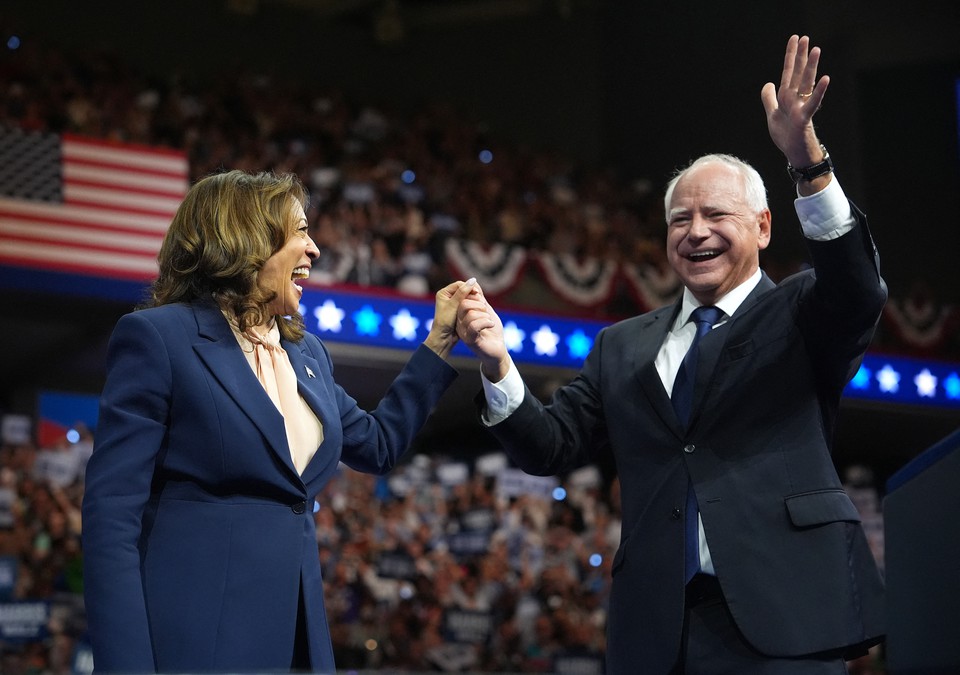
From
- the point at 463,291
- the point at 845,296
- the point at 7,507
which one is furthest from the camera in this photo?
the point at 7,507

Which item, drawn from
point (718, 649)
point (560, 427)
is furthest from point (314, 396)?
point (718, 649)

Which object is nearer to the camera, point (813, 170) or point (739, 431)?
point (813, 170)

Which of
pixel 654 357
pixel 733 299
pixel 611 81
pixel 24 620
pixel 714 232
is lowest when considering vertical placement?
pixel 24 620

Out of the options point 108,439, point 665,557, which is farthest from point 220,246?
point 665,557

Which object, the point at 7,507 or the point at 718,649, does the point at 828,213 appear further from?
the point at 7,507

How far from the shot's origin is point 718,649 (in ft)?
6.36

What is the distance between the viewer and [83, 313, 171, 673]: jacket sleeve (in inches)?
65.6

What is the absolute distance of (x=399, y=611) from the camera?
6754 millimetres

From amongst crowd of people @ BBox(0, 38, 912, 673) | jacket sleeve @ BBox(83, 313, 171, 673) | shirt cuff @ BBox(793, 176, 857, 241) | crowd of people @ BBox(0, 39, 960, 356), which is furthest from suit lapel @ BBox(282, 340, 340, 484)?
crowd of people @ BBox(0, 39, 960, 356)

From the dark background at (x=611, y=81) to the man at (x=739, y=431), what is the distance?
269 inches

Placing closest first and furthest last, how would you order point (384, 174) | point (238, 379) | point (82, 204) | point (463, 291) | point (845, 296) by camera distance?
point (238, 379), point (845, 296), point (463, 291), point (82, 204), point (384, 174)

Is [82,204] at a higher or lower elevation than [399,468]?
higher

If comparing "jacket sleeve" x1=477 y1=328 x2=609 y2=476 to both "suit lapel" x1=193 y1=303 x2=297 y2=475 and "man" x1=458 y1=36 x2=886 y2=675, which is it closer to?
"man" x1=458 y1=36 x2=886 y2=675

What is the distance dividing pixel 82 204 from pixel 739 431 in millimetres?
6622
